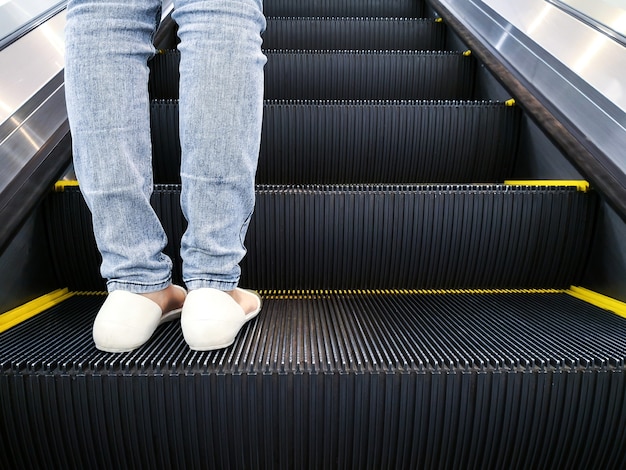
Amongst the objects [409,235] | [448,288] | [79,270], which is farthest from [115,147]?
[448,288]

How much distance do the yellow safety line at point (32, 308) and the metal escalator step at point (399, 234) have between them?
1.3 inches

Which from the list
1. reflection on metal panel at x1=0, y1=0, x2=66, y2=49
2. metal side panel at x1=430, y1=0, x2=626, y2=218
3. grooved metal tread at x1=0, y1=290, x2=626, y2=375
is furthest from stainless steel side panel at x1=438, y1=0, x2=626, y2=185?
reflection on metal panel at x1=0, y1=0, x2=66, y2=49

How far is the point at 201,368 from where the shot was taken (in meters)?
0.70

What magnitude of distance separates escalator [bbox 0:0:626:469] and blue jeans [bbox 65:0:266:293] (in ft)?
0.62

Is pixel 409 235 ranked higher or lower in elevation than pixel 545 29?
lower

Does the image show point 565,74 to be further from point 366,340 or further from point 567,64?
point 366,340

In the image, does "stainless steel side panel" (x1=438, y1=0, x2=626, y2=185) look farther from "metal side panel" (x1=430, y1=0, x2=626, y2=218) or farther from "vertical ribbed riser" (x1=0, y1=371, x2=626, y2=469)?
"vertical ribbed riser" (x1=0, y1=371, x2=626, y2=469)

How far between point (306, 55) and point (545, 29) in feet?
2.83

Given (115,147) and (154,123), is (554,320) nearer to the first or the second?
(115,147)

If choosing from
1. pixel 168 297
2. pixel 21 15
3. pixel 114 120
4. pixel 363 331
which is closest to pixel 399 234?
pixel 363 331

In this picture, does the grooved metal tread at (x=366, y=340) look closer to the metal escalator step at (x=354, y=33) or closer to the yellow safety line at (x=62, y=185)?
the yellow safety line at (x=62, y=185)

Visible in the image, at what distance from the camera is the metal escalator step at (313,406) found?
0.70 metres

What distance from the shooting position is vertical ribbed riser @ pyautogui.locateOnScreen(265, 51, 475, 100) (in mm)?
1772

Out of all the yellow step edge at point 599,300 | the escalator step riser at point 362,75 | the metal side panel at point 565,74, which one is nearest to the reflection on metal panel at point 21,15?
the escalator step riser at point 362,75
